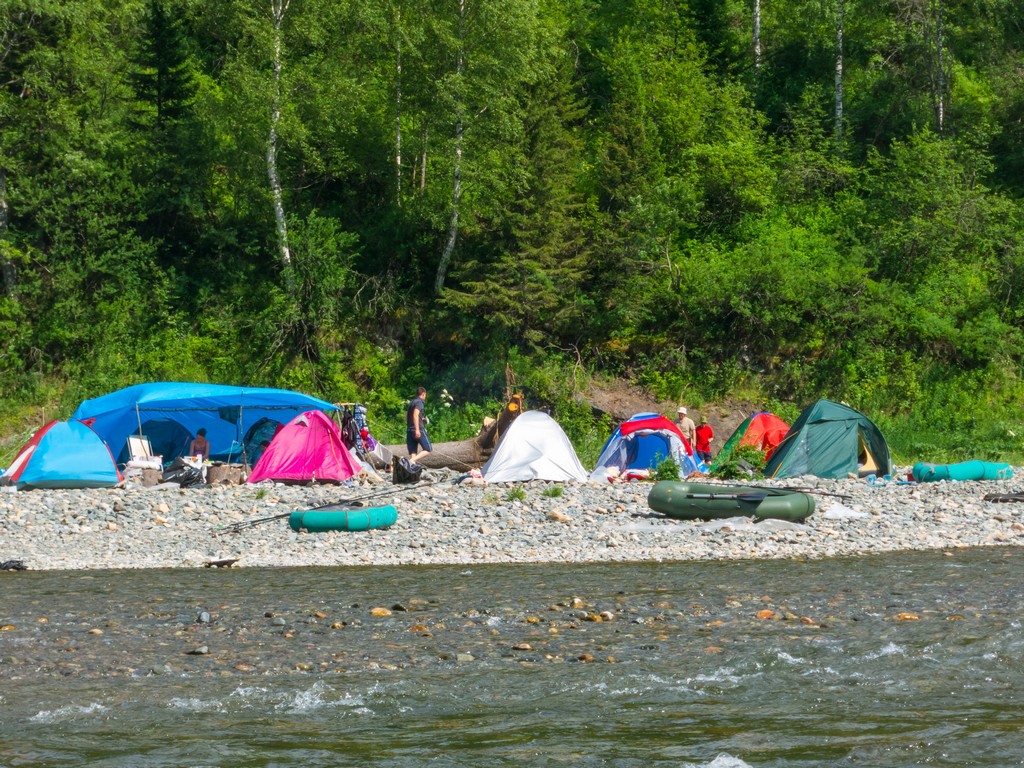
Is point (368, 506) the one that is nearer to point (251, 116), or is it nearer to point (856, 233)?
point (251, 116)

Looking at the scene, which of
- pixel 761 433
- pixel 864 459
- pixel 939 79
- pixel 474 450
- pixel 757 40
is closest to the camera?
pixel 864 459

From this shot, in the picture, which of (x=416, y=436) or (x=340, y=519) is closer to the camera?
(x=340, y=519)

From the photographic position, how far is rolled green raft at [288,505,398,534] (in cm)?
1434

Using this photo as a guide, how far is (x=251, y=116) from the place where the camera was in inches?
1062

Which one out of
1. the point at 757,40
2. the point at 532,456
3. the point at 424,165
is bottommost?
the point at 532,456

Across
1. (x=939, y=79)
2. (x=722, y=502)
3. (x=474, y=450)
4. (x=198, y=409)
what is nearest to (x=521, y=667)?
(x=722, y=502)

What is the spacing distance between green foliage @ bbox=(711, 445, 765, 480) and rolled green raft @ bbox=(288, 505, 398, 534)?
646 cm

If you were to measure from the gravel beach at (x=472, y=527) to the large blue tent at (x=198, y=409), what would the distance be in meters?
2.52

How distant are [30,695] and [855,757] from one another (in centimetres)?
543

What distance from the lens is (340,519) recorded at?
47.3 feet

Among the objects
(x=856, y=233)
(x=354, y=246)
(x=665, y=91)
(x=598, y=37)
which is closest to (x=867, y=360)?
(x=856, y=233)

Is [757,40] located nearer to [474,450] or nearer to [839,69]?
[839,69]

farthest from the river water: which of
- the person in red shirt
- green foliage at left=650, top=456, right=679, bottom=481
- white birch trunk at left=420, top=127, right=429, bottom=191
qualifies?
white birch trunk at left=420, top=127, right=429, bottom=191

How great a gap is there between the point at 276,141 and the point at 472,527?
1596cm
